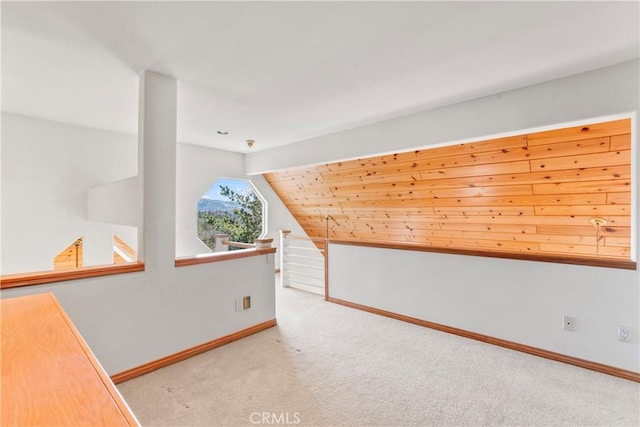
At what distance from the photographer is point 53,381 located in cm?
75

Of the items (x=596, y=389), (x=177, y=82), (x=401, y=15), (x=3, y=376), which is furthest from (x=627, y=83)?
(x=3, y=376)

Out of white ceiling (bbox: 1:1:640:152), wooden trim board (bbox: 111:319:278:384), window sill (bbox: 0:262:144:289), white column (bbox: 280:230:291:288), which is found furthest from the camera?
white column (bbox: 280:230:291:288)

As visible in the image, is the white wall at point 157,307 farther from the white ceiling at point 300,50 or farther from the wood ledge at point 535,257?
the wood ledge at point 535,257

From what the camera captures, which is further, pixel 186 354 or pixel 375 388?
pixel 186 354

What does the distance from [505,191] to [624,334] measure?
1.45 m

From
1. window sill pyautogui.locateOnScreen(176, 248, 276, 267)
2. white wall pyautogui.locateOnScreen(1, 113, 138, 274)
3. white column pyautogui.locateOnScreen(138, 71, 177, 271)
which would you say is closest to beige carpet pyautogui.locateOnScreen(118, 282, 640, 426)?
window sill pyautogui.locateOnScreen(176, 248, 276, 267)

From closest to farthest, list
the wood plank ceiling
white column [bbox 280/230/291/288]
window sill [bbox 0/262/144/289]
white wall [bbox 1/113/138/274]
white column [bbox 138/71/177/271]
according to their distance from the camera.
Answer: window sill [bbox 0/262/144/289] → white column [bbox 138/71/177/271] → the wood plank ceiling → white wall [bbox 1/113/138/274] → white column [bbox 280/230/291/288]

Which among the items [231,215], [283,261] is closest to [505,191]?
[283,261]

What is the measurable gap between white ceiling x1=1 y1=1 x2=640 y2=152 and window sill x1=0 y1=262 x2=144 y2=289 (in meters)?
1.44

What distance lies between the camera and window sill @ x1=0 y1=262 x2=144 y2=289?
1781 millimetres

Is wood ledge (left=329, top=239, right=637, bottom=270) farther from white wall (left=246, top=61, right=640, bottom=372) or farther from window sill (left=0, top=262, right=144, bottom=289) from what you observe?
window sill (left=0, top=262, right=144, bottom=289)

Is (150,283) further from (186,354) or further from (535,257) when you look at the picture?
(535,257)

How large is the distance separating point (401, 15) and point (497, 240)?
289 cm

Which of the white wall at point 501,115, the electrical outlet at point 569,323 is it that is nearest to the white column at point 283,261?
the white wall at point 501,115
